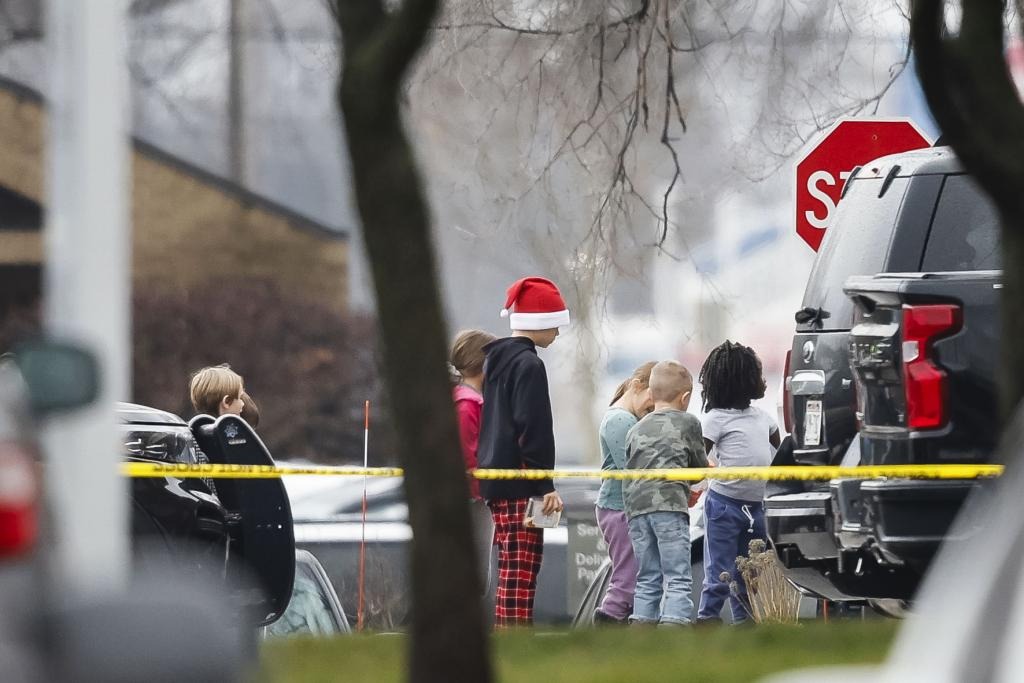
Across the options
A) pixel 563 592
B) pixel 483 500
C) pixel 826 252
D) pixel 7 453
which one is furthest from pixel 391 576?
pixel 7 453

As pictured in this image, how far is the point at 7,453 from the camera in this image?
3.39 m

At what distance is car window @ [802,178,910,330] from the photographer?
892cm

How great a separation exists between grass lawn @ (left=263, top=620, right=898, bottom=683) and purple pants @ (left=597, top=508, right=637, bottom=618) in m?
1.45

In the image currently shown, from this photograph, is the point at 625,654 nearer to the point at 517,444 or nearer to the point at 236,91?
the point at 517,444

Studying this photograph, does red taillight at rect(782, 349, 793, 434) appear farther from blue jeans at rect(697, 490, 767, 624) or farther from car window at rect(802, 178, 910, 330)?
blue jeans at rect(697, 490, 767, 624)

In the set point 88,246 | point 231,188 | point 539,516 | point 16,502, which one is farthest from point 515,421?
point 231,188

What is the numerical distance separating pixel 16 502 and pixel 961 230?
6005 mm

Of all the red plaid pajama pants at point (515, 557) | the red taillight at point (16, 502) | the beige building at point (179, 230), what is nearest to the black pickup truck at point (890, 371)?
the red plaid pajama pants at point (515, 557)

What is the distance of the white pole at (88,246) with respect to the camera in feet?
18.6

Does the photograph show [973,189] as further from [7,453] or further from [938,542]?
[7,453]

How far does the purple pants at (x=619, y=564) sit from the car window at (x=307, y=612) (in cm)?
151

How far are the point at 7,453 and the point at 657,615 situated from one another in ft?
25.1

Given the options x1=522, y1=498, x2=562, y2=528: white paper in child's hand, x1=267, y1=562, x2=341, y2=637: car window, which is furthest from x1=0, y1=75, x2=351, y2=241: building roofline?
x1=522, y1=498, x2=562, y2=528: white paper in child's hand

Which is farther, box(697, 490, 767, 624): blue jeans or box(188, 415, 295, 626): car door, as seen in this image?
box(697, 490, 767, 624): blue jeans
